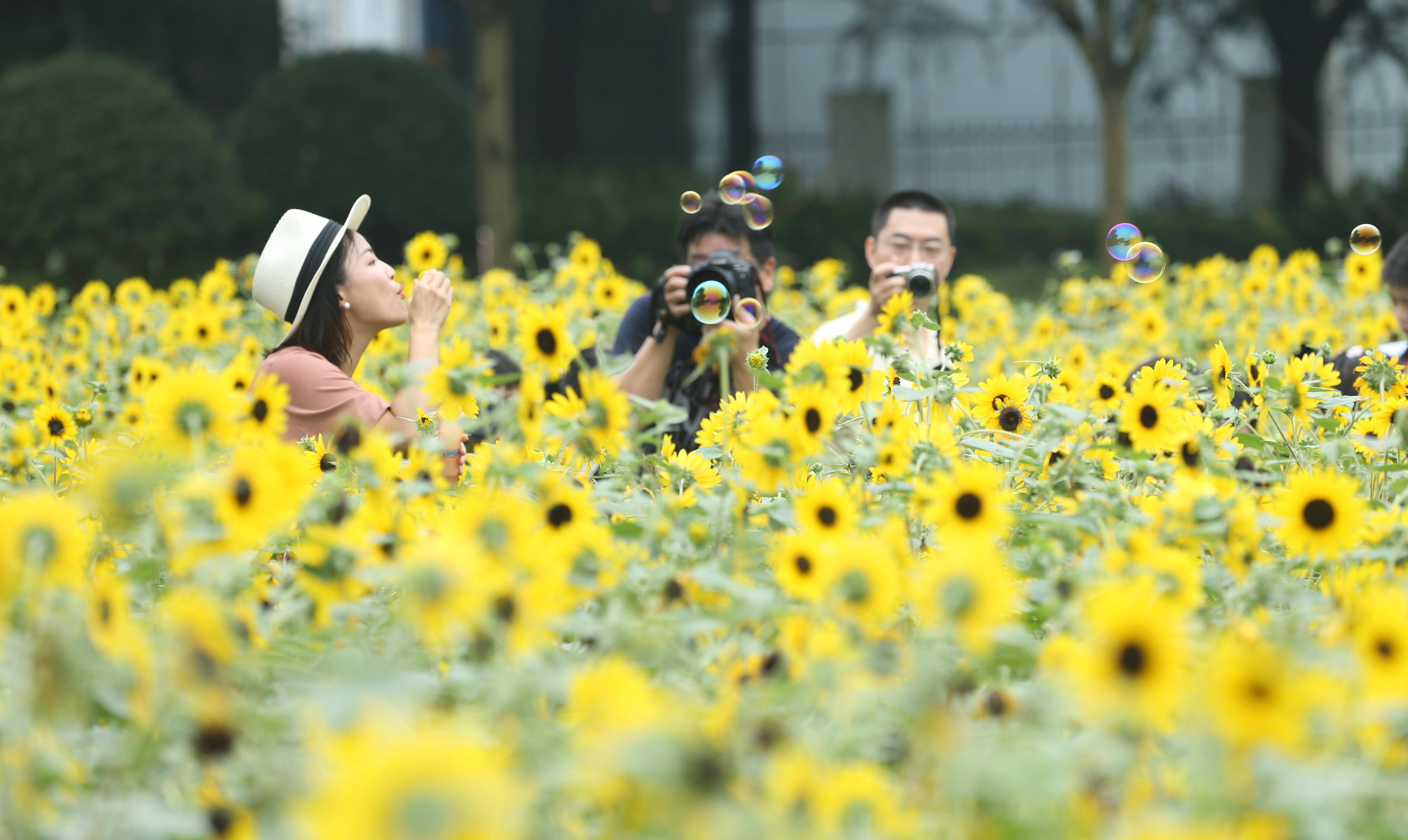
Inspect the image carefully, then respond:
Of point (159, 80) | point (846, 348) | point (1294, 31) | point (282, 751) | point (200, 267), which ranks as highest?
point (1294, 31)

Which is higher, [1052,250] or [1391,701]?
[1052,250]

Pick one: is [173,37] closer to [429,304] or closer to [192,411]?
[429,304]

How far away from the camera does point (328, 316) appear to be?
3473mm

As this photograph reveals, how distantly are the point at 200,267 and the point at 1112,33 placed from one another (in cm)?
672

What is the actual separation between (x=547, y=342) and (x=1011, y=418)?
3.32 feet

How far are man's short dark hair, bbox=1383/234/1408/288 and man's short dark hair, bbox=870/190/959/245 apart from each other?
131 cm

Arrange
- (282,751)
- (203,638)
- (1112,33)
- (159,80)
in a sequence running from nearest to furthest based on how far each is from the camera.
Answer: (203,638) → (282,751) → (1112,33) → (159,80)

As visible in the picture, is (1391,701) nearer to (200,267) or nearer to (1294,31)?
(200,267)

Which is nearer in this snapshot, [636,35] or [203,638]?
[203,638]

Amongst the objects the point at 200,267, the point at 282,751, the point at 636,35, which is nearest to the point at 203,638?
the point at 282,751

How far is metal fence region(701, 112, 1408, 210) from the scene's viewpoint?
1977cm

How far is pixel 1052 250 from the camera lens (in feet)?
46.5

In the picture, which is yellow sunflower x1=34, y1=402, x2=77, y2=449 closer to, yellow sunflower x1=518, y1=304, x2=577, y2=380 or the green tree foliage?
yellow sunflower x1=518, y1=304, x2=577, y2=380

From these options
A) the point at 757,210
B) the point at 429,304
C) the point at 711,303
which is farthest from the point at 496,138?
the point at 711,303
